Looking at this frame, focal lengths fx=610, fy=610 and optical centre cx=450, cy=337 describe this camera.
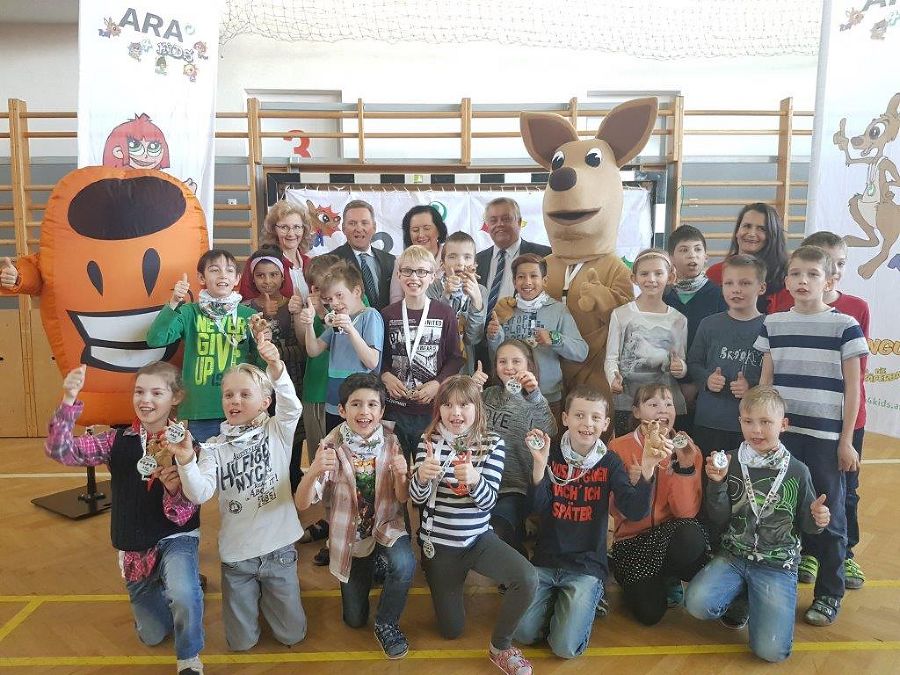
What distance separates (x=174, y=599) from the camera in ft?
6.25

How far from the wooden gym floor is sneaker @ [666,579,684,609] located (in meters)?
0.03

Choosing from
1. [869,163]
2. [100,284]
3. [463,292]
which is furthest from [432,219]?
[869,163]

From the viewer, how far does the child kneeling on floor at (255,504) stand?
6.69 ft

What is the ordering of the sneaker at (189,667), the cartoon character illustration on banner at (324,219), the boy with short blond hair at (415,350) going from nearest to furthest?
the sneaker at (189,667)
the boy with short blond hair at (415,350)
the cartoon character illustration on banner at (324,219)

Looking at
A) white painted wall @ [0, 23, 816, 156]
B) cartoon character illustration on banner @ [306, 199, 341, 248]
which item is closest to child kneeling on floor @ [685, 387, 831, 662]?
cartoon character illustration on banner @ [306, 199, 341, 248]

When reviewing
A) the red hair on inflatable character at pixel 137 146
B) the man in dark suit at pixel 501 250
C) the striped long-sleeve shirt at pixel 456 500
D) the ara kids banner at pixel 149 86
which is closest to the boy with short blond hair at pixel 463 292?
the man in dark suit at pixel 501 250

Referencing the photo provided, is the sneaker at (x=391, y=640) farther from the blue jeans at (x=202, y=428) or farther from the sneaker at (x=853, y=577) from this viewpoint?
the sneaker at (x=853, y=577)

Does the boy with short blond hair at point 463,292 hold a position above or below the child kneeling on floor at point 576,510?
above

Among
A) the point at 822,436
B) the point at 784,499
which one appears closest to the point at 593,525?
the point at 784,499

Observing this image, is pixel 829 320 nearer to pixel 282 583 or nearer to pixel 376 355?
pixel 376 355

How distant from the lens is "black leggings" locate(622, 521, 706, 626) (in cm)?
219

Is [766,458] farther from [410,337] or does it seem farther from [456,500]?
[410,337]

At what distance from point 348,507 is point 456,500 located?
374 millimetres

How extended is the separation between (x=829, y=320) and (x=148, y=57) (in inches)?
135
